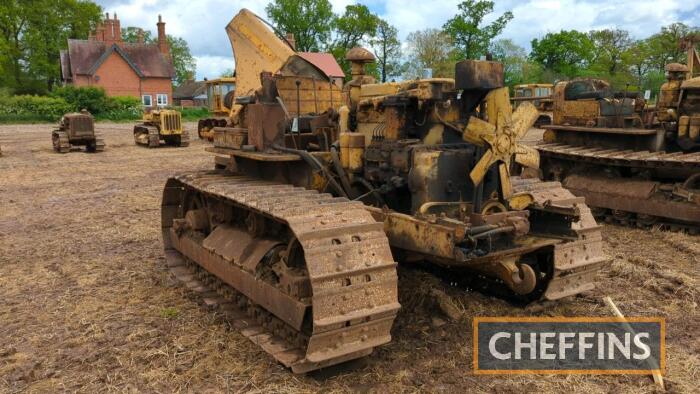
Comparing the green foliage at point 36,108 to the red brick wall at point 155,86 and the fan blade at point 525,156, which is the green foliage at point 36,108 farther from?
the fan blade at point 525,156

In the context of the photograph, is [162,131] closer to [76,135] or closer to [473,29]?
[76,135]

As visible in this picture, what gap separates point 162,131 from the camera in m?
26.3

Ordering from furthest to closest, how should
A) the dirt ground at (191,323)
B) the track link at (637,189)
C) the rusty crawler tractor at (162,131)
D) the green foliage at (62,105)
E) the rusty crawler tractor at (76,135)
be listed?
the green foliage at (62,105) → the rusty crawler tractor at (162,131) → the rusty crawler tractor at (76,135) → the track link at (637,189) → the dirt ground at (191,323)

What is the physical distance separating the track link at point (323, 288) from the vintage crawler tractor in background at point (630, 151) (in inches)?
279

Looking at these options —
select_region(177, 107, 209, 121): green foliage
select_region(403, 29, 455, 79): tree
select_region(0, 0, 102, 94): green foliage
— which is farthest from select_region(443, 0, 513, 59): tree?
select_region(0, 0, 102, 94): green foliage

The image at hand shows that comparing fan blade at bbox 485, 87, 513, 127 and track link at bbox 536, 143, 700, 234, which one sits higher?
fan blade at bbox 485, 87, 513, 127

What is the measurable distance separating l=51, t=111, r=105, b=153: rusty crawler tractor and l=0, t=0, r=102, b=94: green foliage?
41219mm

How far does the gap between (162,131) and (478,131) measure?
2313 cm

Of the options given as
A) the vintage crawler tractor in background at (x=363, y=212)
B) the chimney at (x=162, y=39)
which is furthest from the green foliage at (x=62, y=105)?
the vintage crawler tractor in background at (x=363, y=212)

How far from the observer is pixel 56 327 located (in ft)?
19.3

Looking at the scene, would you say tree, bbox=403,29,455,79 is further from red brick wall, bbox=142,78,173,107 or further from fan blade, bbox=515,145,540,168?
fan blade, bbox=515,145,540,168

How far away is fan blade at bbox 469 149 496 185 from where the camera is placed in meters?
5.24

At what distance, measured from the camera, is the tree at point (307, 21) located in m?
67.1

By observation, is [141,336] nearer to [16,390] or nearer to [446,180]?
[16,390]
